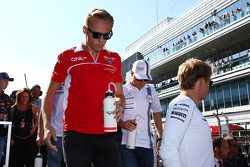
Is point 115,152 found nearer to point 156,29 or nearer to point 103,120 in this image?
point 103,120

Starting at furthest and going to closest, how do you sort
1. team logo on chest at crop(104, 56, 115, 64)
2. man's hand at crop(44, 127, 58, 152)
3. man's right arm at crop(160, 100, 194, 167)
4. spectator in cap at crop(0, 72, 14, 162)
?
spectator in cap at crop(0, 72, 14, 162)
team logo on chest at crop(104, 56, 115, 64)
man's hand at crop(44, 127, 58, 152)
man's right arm at crop(160, 100, 194, 167)

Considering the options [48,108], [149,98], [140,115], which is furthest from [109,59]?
[149,98]

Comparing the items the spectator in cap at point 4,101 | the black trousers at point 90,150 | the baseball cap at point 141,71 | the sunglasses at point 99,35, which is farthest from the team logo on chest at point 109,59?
the spectator in cap at point 4,101

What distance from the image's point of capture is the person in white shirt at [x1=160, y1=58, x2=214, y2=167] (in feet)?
7.63

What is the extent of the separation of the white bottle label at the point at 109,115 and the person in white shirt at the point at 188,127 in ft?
1.51

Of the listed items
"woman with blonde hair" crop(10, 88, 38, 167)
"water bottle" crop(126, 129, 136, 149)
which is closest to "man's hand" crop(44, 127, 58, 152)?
"water bottle" crop(126, 129, 136, 149)

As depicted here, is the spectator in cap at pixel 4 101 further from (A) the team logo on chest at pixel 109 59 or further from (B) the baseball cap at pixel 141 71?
(A) the team logo on chest at pixel 109 59

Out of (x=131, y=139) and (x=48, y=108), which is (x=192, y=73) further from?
(x=131, y=139)

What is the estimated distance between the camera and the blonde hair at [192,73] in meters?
2.61

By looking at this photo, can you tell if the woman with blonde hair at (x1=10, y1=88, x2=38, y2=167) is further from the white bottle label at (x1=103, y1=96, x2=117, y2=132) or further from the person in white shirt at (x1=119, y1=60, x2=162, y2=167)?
the white bottle label at (x1=103, y1=96, x2=117, y2=132)

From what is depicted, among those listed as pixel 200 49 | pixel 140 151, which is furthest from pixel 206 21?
pixel 140 151

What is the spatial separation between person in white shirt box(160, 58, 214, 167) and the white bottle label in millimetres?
461

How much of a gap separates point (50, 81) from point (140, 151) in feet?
6.26

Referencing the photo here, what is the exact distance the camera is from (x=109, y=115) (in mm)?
2664
